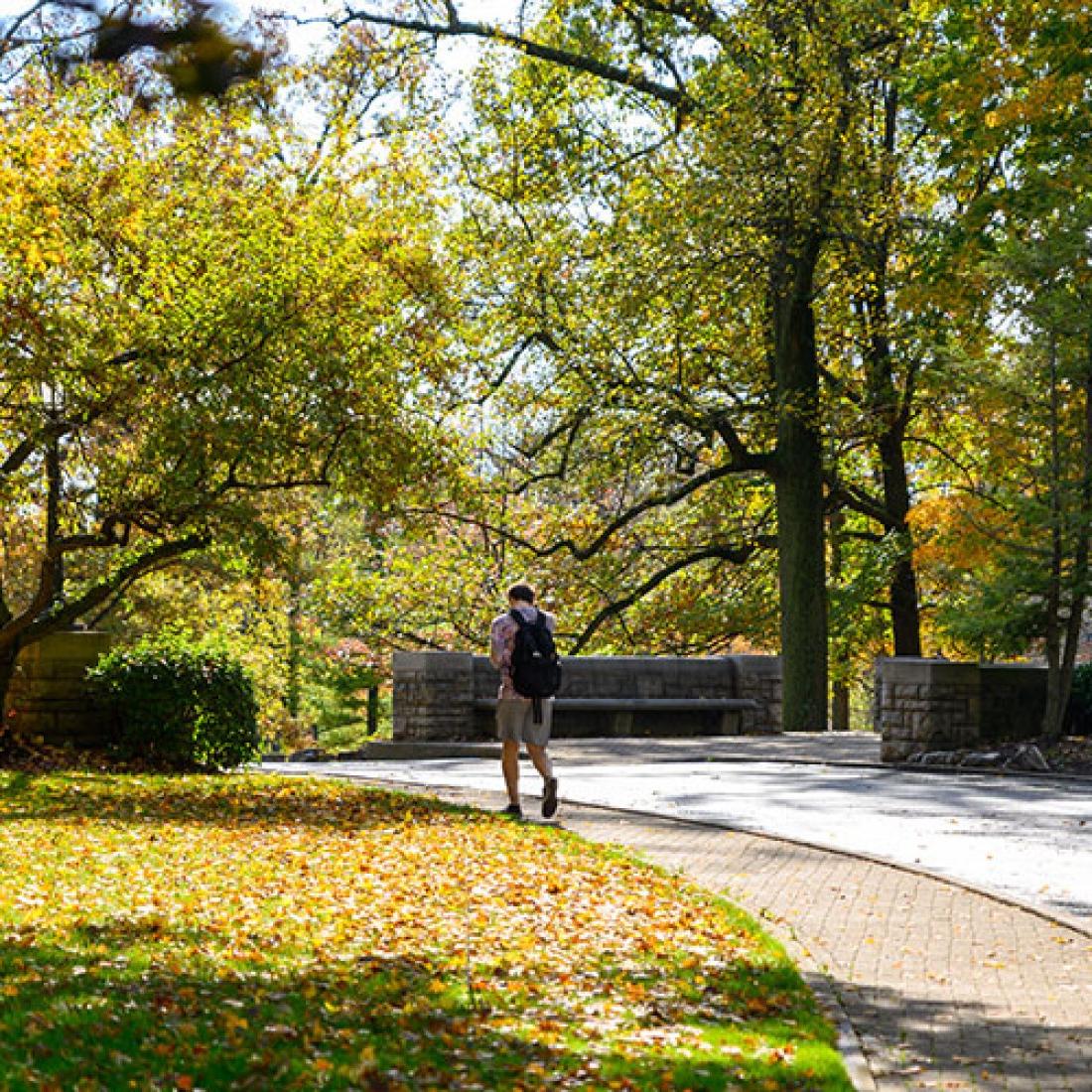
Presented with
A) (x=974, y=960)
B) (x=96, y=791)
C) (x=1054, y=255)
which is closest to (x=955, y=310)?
(x=1054, y=255)

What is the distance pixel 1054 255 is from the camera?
18703 mm

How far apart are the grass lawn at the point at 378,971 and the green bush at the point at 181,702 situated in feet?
17.7

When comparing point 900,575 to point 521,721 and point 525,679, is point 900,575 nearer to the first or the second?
point 521,721

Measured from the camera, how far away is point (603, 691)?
83.0 feet

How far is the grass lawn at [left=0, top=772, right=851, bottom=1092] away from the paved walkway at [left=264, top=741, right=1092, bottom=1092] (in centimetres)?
25

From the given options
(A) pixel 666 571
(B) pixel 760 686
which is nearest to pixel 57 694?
(B) pixel 760 686

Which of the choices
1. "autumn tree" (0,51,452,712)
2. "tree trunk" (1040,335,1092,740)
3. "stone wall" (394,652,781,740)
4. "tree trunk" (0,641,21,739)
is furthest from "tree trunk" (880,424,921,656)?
"tree trunk" (0,641,21,739)

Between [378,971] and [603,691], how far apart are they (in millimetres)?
18450

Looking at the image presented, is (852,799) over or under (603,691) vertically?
under

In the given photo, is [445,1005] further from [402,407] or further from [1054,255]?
[1054,255]

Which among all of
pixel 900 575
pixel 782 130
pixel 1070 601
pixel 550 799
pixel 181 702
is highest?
pixel 782 130

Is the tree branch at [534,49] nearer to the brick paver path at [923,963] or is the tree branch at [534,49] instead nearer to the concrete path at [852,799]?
the concrete path at [852,799]

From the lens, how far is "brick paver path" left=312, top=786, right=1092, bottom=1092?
5684 mm

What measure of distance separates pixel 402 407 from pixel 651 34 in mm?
12809
